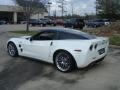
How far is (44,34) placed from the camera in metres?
7.97

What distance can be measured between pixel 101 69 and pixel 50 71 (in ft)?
5.75

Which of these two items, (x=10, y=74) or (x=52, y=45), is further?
(x=52, y=45)

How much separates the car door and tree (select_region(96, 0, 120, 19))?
44446mm

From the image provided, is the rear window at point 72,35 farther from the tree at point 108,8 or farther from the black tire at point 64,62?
the tree at point 108,8

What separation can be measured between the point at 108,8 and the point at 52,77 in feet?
157

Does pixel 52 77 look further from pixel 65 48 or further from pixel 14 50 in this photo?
pixel 14 50

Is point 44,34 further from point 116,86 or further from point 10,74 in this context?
point 116,86

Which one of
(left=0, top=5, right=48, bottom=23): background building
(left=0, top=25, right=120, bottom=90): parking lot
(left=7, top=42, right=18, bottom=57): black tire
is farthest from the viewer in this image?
(left=0, top=5, right=48, bottom=23): background building

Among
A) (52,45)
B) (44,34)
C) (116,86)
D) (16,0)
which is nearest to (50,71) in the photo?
(52,45)

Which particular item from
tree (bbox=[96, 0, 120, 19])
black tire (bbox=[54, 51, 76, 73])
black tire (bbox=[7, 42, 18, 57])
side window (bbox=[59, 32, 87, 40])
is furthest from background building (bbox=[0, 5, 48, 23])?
black tire (bbox=[54, 51, 76, 73])

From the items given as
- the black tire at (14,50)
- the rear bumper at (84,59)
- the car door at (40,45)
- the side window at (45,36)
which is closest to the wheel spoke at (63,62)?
the rear bumper at (84,59)

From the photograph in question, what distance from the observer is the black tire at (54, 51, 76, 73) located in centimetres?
693

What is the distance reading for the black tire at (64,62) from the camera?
6.93 metres

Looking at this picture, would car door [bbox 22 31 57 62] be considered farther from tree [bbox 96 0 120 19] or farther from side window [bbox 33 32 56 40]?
tree [bbox 96 0 120 19]
